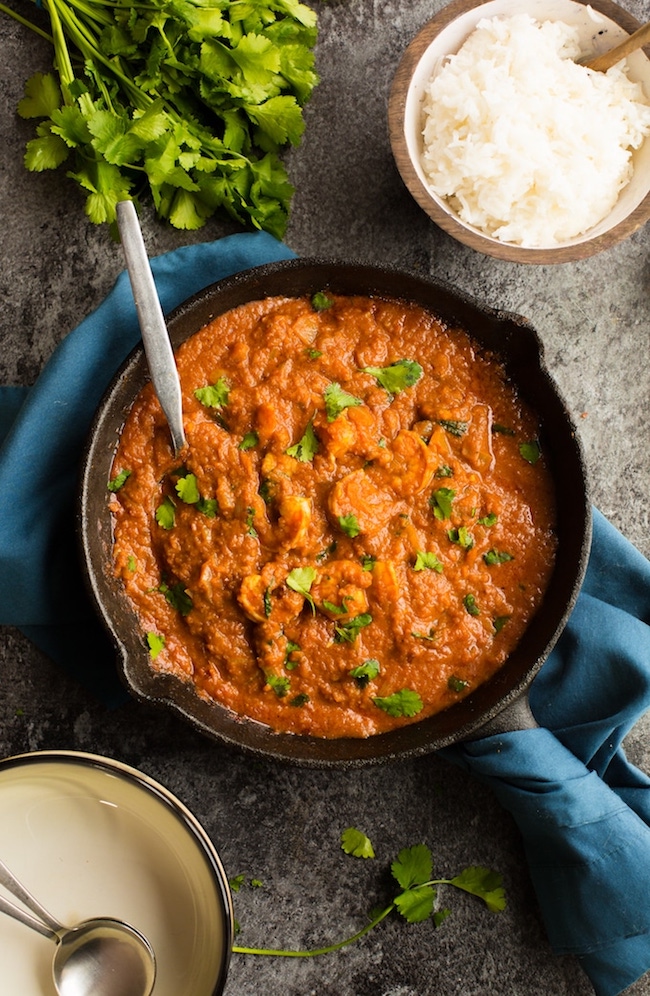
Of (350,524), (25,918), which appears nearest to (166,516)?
(350,524)

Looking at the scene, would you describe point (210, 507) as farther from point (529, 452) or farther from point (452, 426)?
point (529, 452)

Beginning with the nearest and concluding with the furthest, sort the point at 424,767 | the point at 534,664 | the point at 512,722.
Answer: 1. the point at 534,664
2. the point at 512,722
3. the point at 424,767

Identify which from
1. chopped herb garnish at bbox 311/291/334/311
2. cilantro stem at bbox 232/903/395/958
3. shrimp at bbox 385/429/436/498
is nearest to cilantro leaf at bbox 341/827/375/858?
cilantro stem at bbox 232/903/395/958

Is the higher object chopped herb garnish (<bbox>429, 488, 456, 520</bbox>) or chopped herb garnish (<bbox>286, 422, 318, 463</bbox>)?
chopped herb garnish (<bbox>429, 488, 456, 520</bbox>)

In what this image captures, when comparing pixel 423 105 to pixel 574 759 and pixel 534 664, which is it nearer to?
pixel 534 664

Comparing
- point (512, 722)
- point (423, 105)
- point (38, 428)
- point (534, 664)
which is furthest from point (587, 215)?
point (38, 428)

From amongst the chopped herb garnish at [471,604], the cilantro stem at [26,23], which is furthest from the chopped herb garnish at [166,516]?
the cilantro stem at [26,23]

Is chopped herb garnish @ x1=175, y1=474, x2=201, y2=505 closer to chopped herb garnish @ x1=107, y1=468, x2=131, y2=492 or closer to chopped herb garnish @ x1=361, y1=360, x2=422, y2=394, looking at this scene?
chopped herb garnish @ x1=107, y1=468, x2=131, y2=492
